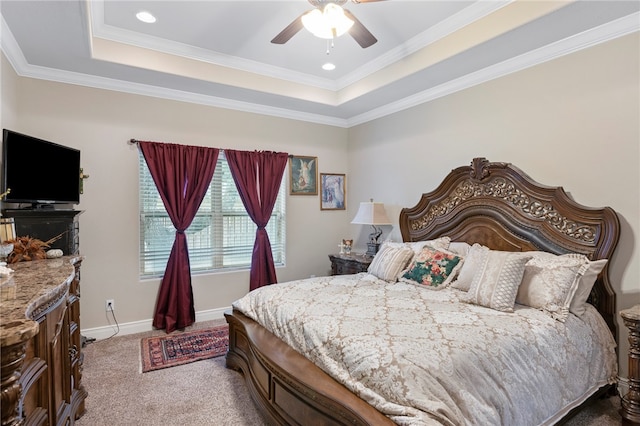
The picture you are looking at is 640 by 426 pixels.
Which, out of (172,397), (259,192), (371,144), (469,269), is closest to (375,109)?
(371,144)

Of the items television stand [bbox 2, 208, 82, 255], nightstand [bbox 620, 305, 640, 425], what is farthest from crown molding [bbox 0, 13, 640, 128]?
nightstand [bbox 620, 305, 640, 425]

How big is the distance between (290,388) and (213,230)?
286 cm

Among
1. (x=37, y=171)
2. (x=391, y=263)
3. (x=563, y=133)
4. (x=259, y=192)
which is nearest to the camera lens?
(x=37, y=171)

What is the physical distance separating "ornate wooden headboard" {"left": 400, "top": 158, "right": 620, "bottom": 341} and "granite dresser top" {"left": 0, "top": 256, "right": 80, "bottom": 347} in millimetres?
3287

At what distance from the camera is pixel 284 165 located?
473cm

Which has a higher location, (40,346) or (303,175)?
(303,175)

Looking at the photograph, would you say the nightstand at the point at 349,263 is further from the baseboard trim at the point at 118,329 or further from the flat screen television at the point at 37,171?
the flat screen television at the point at 37,171

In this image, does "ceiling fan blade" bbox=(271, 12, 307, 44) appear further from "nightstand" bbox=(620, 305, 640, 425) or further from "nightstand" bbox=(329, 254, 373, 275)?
"nightstand" bbox=(620, 305, 640, 425)

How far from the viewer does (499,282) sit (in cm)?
245

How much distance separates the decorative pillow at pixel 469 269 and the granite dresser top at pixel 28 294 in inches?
107

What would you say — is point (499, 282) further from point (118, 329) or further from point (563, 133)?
point (118, 329)

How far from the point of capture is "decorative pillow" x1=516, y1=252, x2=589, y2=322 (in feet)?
7.66

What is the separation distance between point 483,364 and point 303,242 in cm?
348

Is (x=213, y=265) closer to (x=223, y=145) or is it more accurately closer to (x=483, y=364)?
(x=223, y=145)
